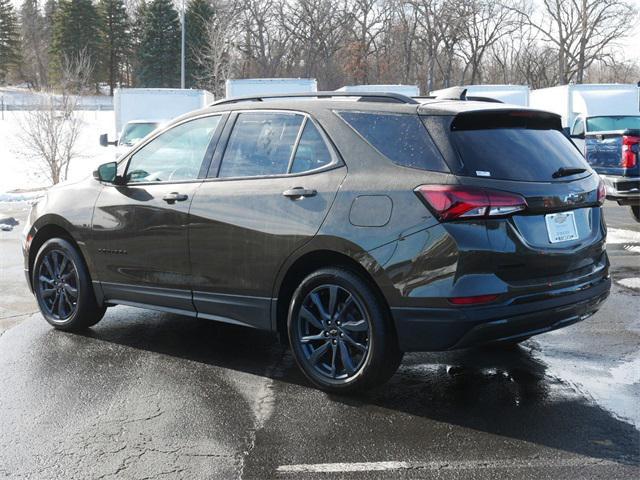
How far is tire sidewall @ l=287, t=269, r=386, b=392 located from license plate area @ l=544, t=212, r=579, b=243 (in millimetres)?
1053

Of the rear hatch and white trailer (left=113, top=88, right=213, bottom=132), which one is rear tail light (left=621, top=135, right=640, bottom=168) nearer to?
the rear hatch

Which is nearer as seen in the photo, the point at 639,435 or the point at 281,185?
the point at 639,435

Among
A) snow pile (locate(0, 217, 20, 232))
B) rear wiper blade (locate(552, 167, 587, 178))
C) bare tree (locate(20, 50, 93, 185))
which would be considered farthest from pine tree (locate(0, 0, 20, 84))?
rear wiper blade (locate(552, 167, 587, 178))

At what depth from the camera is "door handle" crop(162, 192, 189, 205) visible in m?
5.03

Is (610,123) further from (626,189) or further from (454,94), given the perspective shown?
(454,94)

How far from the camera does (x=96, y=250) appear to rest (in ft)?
18.4

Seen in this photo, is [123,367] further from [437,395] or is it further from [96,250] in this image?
[437,395]

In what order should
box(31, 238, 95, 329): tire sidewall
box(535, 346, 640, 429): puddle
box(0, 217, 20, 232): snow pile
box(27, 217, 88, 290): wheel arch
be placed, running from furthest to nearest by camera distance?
box(0, 217, 20, 232): snow pile < box(27, 217, 88, 290): wheel arch < box(31, 238, 95, 329): tire sidewall < box(535, 346, 640, 429): puddle

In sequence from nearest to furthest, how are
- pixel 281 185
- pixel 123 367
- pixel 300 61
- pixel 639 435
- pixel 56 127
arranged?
pixel 639 435 < pixel 281 185 < pixel 123 367 < pixel 56 127 < pixel 300 61

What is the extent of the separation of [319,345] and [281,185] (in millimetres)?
1023

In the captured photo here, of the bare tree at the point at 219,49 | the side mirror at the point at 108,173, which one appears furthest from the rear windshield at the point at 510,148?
the bare tree at the point at 219,49

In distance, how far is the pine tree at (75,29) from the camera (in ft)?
252

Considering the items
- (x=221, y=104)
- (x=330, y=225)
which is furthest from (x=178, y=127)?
(x=330, y=225)

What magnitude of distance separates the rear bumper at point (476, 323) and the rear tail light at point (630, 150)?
745 centimetres
